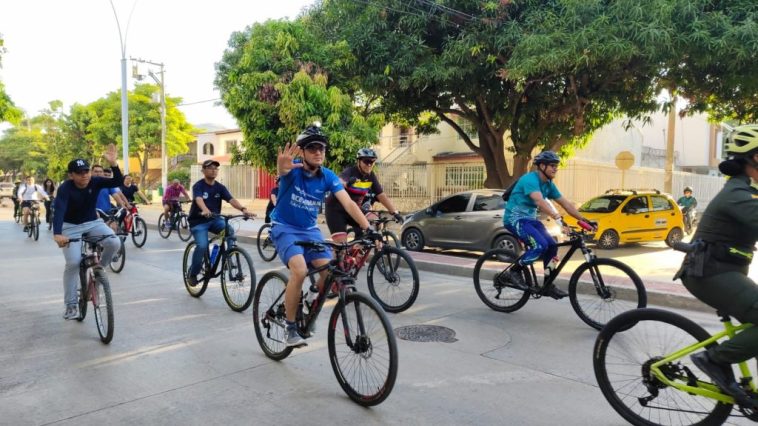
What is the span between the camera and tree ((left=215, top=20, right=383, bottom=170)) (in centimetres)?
1413

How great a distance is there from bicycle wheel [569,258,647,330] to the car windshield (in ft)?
27.7

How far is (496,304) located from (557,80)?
30.6 feet

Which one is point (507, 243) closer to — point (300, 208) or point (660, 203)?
point (660, 203)

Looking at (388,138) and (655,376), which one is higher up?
(388,138)

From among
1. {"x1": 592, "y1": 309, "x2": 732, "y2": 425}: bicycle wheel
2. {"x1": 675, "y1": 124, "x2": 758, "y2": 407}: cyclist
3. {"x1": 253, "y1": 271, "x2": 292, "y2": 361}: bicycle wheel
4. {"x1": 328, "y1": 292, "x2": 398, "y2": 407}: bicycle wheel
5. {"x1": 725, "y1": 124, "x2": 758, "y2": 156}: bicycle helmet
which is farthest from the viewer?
{"x1": 253, "y1": 271, "x2": 292, "y2": 361}: bicycle wheel

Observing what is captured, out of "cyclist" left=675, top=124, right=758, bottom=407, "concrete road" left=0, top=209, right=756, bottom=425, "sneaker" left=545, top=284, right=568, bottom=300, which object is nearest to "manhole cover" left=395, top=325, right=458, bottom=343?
"concrete road" left=0, top=209, right=756, bottom=425

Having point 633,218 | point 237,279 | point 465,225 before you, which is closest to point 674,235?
point 633,218

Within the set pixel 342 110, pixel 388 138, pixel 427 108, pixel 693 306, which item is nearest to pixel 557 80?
pixel 427 108

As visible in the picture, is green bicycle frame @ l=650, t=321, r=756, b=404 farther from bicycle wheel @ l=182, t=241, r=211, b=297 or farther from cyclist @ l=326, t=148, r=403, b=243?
bicycle wheel @ l=182, t=241, r=211, b=297

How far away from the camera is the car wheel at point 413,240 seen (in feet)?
41.8

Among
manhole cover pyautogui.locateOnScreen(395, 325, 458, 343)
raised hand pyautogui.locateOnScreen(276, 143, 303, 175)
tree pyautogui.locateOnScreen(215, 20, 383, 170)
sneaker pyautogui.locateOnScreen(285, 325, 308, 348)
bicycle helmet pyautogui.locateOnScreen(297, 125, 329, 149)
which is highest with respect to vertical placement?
tree pyautogui.locateOnScreen(215, 20, 383, 170)

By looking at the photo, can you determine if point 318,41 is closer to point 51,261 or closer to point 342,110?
point 342,110

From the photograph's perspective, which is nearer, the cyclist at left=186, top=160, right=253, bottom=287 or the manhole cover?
the manhole cover

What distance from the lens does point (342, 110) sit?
15086 millimetres
